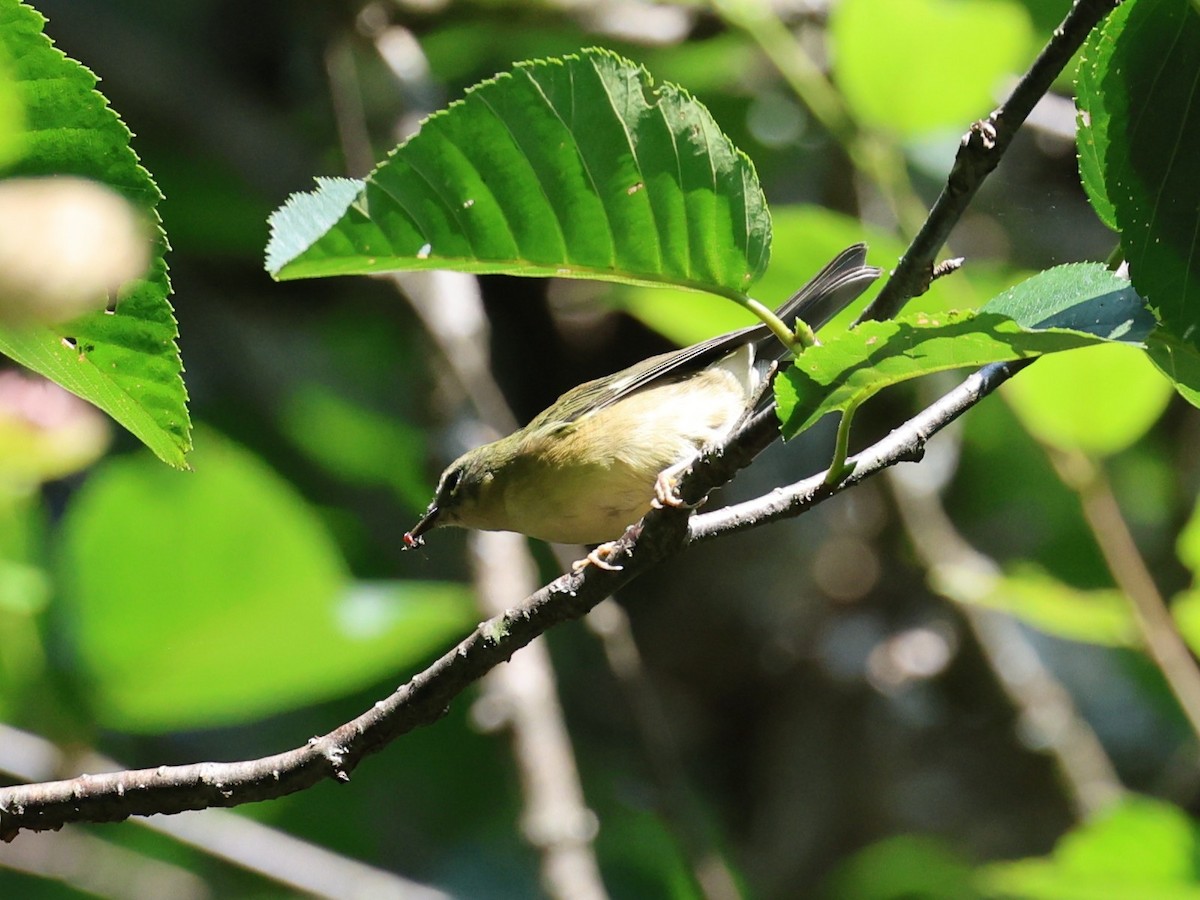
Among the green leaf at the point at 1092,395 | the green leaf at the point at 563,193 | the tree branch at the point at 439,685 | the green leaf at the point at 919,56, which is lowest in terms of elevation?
the tree branch at the point at 439,685

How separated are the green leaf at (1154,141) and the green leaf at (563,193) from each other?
0.36 m

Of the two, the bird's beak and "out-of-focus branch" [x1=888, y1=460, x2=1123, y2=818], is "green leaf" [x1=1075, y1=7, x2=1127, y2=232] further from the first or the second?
"out-of-focus branch" [x1=888, y1=460, x2=1123, y2=818]

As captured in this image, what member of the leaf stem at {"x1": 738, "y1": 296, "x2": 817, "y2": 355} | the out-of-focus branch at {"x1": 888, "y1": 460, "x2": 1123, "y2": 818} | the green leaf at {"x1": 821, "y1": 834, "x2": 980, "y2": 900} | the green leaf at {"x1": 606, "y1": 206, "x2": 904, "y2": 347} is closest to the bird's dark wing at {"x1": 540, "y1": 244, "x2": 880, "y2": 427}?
the green leaf at {"x1": 606, "y1": 206, "x2": 904, "y2": 347}

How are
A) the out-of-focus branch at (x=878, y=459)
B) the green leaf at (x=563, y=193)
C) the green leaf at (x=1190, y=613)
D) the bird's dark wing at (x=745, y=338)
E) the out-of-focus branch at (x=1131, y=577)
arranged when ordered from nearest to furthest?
the green leaf at (x=563, y=193), the out-of-focus branch at (x=878, y=459), the bird's dark wing at (x=745, y=338), the green leaf at (x=1190, y=613), the out-of-focus branch at (x=1131, y=577)

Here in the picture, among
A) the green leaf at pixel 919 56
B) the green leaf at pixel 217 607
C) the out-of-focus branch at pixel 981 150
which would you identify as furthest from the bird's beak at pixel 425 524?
the out-of-focus branch at pixel 981 150

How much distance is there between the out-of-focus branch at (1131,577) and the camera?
313cm

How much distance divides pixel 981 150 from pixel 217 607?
8.35 feet

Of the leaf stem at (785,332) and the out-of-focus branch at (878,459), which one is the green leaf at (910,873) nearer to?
the out-of-focus branch at (878,459)

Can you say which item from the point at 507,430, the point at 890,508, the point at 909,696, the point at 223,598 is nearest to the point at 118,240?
the point at 223,598

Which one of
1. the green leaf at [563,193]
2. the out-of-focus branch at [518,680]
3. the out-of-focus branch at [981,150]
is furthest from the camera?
the out-of-focus branch at [518,680]

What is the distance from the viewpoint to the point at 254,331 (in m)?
6.04

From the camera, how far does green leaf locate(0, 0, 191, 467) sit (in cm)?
132

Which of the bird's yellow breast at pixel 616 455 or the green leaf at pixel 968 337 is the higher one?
the bird's yellow breast at pixel 616 455

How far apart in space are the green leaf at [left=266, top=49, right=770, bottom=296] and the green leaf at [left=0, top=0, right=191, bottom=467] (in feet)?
0.61
